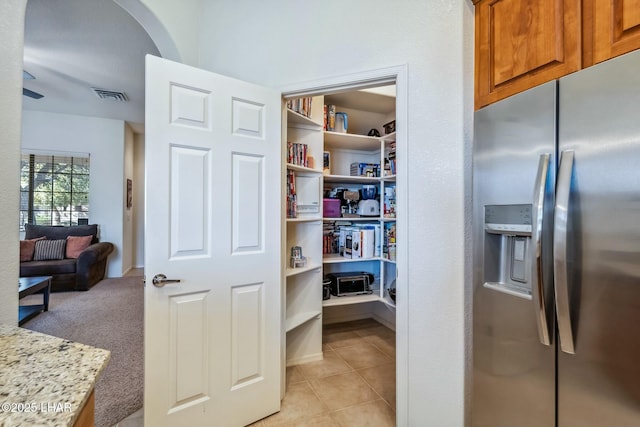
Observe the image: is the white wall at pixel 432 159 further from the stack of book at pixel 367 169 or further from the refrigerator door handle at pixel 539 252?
the stack of book at pixel 367 169

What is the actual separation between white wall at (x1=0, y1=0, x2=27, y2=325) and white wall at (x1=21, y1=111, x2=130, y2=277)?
185 inches

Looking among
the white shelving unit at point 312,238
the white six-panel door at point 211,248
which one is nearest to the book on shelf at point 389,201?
the white shelving unit at point 312,238

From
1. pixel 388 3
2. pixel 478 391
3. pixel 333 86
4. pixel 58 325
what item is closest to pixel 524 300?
pixel 478 391

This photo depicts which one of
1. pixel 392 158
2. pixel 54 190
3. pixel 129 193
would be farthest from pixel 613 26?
pixel 54 190

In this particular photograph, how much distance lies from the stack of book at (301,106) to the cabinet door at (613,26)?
166 centimetres

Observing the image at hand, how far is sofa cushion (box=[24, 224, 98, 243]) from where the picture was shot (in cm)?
445

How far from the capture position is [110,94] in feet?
12.9

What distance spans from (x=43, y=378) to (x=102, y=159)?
18.1ft

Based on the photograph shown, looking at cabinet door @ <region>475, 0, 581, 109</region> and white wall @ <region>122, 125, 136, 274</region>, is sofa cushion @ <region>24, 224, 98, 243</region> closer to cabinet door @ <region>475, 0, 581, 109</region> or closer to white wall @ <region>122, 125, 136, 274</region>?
white wall @ <region>122, 125, 136, 274</region>

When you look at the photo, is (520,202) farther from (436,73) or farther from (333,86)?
(333,86)

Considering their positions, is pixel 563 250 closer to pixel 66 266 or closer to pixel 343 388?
pixel 343 388

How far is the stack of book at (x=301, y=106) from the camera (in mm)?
2158

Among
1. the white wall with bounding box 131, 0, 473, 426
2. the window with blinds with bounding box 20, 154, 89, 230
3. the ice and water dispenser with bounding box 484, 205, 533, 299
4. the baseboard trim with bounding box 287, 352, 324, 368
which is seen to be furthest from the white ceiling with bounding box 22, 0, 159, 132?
the baseboard trim with bounding box 287, 352, 324, 368

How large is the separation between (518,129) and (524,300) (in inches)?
25.3
